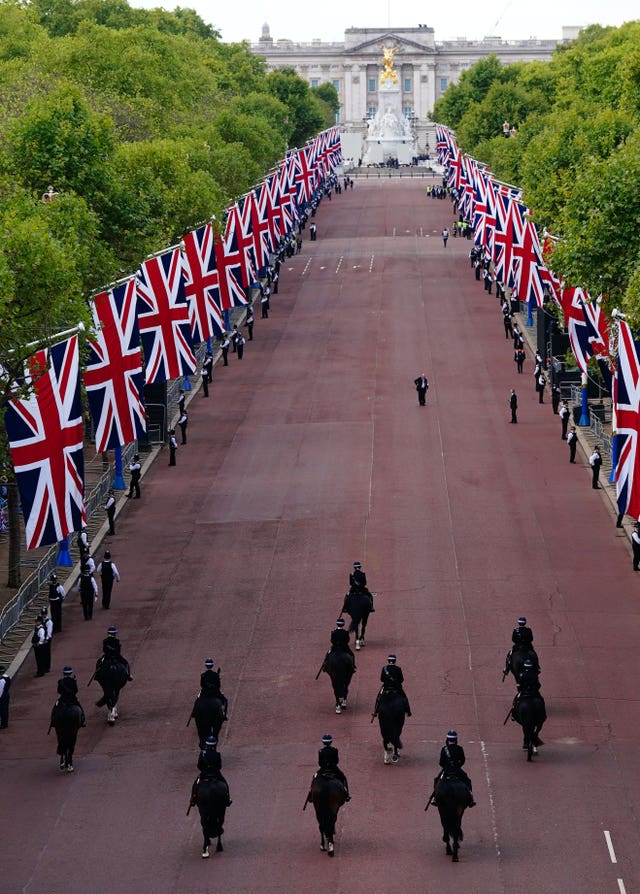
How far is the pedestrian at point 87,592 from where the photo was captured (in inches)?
1531

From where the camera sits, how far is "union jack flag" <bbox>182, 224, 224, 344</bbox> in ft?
191

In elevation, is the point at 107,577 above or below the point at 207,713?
below

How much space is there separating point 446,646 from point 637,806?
9224mm

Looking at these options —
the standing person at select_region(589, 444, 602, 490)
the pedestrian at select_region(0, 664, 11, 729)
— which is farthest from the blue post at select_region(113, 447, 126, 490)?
the pedestrian at select_region(0, 664, 11, 729)

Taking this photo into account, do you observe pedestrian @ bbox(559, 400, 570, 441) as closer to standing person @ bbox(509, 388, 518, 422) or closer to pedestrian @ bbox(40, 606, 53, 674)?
standing person @ bbox(509, 388, 518, 422)

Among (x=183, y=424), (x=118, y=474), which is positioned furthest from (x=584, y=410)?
(x=118, y=474)

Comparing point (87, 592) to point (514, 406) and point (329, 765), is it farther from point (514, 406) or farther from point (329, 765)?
point (514, 406)

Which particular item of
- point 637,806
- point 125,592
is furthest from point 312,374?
point 637,806

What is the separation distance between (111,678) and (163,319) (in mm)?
23037

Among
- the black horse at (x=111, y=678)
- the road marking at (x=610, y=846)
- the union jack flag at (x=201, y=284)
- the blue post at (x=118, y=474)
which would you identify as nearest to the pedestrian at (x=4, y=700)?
the black horse at (x=111, y=678)

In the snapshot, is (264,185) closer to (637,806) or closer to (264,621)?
(264,621)

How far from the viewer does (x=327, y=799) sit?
25.0 metres

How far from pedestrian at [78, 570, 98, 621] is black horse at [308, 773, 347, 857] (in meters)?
14.7

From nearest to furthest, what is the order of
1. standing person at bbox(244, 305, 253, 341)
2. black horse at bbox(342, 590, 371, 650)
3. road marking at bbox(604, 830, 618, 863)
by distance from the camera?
road marking at bbox(604, 830, 618, 863)
black horse at bbox(342, 590, 371, 650)
standing person at bbox(244, 305, 253, 341)
